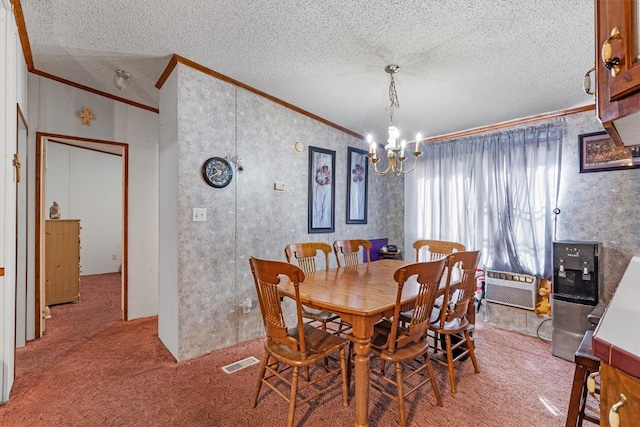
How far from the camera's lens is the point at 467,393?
2117 millimetres

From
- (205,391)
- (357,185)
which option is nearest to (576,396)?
(205,391)

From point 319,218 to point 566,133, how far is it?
277 centimetres

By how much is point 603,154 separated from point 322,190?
112 inches

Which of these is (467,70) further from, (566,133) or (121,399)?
(121,399)

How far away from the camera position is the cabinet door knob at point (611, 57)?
0.72m

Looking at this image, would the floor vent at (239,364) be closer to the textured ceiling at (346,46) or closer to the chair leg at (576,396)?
the chair leg at (576,396)

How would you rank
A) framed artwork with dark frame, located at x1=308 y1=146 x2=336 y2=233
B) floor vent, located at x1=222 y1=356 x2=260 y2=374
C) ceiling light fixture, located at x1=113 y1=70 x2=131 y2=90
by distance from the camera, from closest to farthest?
floor vent, located at x1=222 y1=356 x2=260 y2=374, ceiling light fixture, located at x1=113 y1=70 x2=131 y2=90, framed artwork with dark frame, located at x1=308 y1=146 x2=336 y2=233

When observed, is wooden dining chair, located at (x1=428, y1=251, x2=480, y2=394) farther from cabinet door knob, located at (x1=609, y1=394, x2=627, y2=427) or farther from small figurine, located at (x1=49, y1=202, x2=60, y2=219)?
small figurine, located at (x1=49, y1=202, x2=60, y2=219)

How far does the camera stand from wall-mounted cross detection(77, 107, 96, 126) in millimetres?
3224

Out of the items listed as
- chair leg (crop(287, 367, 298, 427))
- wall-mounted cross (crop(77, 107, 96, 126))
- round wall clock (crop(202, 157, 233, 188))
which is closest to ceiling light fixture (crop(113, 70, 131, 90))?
wall-mounted cross (crop(77, 107, 96, 126))

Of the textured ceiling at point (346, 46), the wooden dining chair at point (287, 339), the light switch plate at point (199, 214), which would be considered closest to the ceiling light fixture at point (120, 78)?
the textured ceiling at point (346, 46)

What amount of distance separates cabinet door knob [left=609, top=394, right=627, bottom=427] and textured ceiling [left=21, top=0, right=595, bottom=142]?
6.29 feet

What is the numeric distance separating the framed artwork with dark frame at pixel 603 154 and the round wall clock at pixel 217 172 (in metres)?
3.48

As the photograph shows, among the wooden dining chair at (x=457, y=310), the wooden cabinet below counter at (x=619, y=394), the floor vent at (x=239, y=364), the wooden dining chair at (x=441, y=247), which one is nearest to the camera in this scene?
the wooden cabinet below counter at (x=619, y=394)
